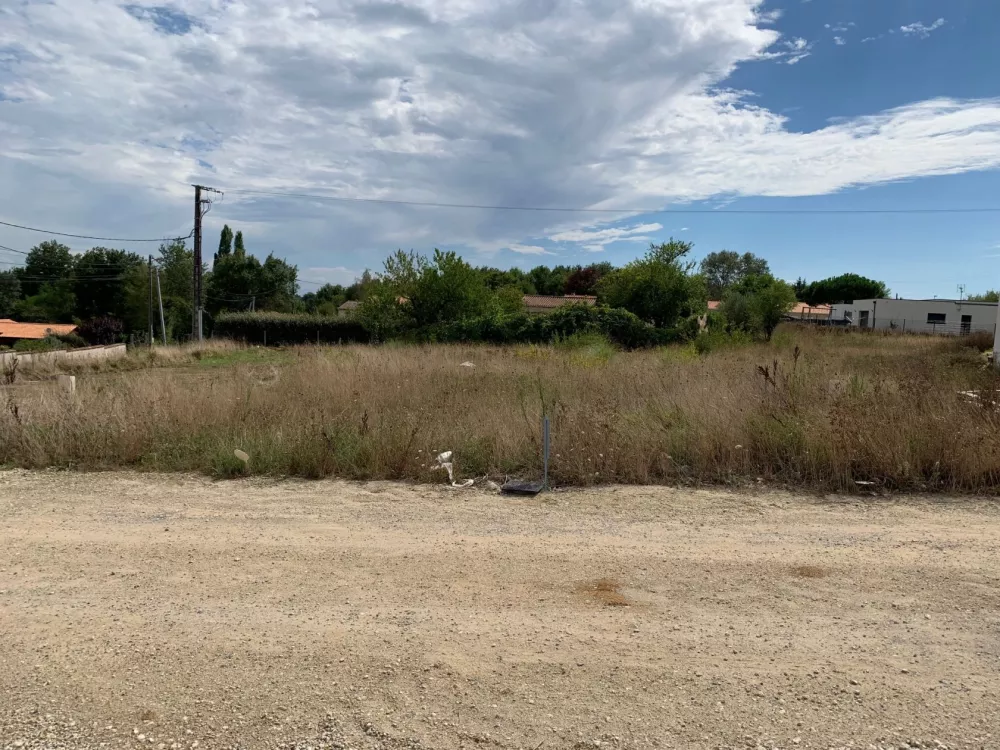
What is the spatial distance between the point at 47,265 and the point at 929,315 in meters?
97.5

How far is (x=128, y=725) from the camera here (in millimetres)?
2598

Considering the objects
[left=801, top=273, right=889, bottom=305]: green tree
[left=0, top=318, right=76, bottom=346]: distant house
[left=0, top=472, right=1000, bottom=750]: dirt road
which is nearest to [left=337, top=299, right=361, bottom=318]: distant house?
[left=0, top=318, right=76, bottom=346]: distant house

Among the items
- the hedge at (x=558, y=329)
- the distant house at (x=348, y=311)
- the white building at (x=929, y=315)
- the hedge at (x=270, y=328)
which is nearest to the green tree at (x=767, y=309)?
the hedge at (x=558, y=329)

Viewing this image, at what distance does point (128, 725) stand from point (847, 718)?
3.06 meters

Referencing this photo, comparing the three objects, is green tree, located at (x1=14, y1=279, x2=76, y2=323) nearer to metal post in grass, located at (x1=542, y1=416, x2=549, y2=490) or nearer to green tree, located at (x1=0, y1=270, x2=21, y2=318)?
green tree, located at (x1=0, y1=270, x2=21, y2=318)

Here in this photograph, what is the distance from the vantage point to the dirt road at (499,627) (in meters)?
2.61

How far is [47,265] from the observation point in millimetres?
74812

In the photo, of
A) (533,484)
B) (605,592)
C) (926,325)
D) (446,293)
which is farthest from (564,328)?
(926,325)

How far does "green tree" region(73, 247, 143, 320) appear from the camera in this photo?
73188 mm

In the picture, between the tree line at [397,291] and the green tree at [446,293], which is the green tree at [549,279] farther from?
the green tree at [446,293]

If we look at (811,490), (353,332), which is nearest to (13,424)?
(811,490)

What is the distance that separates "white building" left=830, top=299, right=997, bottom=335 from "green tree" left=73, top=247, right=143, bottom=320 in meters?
80.9

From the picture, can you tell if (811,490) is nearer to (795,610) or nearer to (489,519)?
(795,610)

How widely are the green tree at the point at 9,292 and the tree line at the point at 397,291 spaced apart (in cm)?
12
